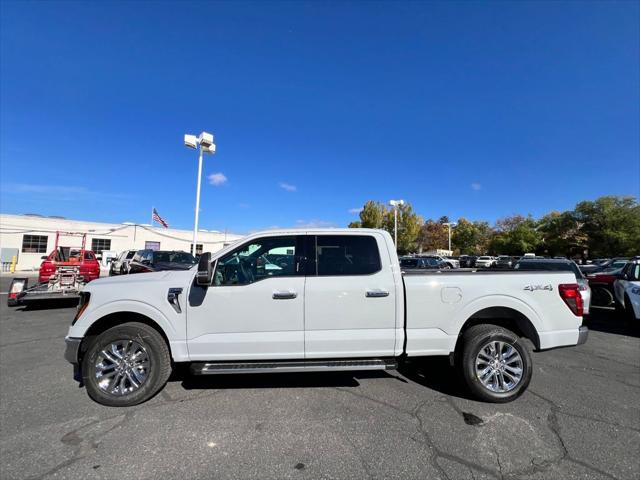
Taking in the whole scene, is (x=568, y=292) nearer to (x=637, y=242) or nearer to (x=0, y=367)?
(x=0, y=367)

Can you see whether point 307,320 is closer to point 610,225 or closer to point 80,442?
point 80,442

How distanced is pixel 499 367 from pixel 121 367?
14.3ft

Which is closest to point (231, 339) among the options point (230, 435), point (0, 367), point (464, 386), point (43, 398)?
point (230, 435)

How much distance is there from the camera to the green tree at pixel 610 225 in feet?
120

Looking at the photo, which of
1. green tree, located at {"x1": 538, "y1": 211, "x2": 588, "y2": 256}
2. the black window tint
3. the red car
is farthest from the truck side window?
green tree, located at {"x1": 538, "y1": 211, "x2": 588, "y2": 256}

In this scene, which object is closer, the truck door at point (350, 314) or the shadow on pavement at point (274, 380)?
the truck door at point (350, 314)

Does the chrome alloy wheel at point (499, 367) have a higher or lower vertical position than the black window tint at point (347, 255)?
lower

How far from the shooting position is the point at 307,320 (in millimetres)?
3607

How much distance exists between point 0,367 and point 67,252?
7037mm

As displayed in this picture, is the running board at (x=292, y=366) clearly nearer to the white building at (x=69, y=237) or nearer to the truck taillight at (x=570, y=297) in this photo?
the truck taillight at (x=570, y=297)

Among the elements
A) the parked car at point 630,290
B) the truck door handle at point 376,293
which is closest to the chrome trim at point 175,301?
the truck door handle at point 376,293

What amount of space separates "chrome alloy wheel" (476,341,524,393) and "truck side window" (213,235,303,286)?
2408 mm

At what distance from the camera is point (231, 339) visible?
11.7 ft

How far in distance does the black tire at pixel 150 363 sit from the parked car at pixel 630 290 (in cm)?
944
